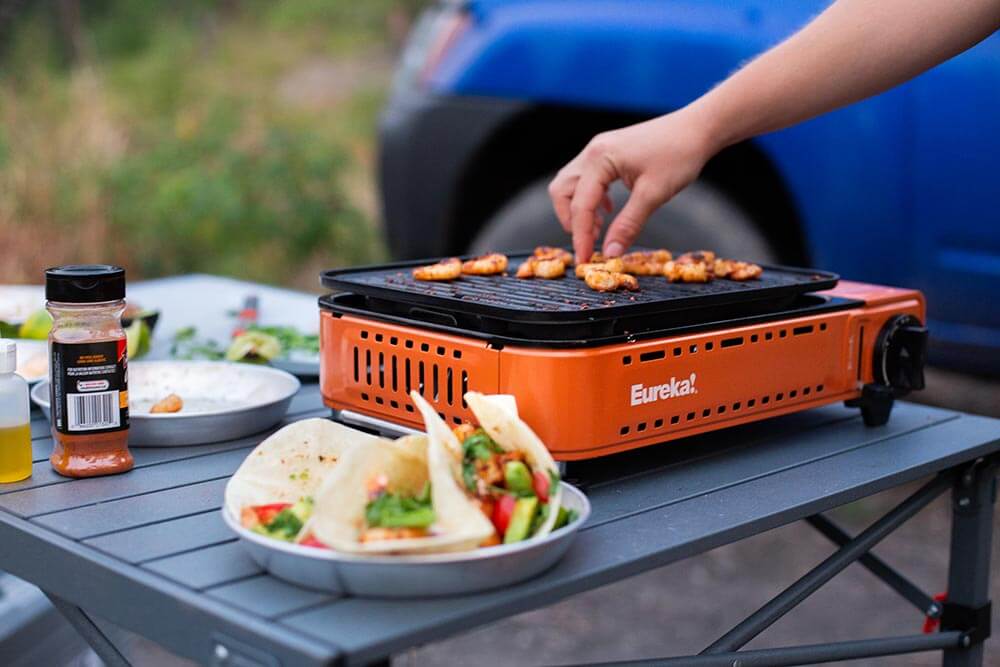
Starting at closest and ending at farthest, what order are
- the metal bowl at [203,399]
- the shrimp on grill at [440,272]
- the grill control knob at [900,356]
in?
the metal bowl at [203,399]
the shrimp on grill at [440,272]
the grill control knob at [900,356]

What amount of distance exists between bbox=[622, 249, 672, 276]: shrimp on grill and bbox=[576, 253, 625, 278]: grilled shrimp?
3cm

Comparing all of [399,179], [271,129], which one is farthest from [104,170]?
[399,179]

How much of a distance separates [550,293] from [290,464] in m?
0.54

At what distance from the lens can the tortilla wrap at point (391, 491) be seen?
1298 mm

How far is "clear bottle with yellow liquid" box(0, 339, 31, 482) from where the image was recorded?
1633mm

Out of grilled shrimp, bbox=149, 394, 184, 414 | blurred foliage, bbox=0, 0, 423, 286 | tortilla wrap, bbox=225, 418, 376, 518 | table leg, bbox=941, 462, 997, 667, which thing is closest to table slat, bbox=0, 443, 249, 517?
grilled shrimp, bbox=149, 394, 184, 414

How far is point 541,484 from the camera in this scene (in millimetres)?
1429

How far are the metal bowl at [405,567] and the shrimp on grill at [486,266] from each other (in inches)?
30.8

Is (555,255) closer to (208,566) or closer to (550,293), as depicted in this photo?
(550,293)

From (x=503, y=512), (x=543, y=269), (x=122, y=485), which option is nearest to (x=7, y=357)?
(x=122, y=485)

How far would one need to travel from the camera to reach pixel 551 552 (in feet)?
4.54

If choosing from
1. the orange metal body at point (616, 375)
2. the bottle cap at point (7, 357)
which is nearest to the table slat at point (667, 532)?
the orange metal body at point (616, 375)

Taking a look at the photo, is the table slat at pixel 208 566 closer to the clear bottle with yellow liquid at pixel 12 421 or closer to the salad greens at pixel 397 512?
the salad greens at pixel 397 512

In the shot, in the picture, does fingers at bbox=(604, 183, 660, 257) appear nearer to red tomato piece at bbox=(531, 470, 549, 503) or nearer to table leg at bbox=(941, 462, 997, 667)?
table leg at bbox=(941, 462, 997, 667)
